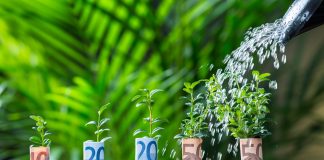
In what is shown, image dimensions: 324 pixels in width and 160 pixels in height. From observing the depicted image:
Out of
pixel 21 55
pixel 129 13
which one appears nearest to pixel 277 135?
pixel 129 13

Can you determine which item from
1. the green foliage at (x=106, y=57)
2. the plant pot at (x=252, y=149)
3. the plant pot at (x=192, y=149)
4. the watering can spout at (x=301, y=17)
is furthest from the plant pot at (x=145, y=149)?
the green foliage at (x=106, y=57)

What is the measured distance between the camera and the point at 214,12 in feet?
7.89

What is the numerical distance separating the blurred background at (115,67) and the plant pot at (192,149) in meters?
0.81

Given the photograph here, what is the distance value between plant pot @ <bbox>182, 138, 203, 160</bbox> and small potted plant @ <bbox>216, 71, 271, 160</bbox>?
0.06 m

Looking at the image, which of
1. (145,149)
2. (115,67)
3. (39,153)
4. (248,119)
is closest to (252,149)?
(248,119)

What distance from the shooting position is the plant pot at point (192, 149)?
1308 millimetres

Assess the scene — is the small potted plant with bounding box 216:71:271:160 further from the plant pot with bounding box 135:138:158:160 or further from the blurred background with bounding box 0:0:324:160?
the blurred background with bounding box 0:0:324:160

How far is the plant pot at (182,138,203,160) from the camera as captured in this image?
1.31 metres

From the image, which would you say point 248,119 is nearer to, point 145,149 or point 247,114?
point 247,114

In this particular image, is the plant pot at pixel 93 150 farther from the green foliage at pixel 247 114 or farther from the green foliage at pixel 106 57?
the green foliage at pixel 106 57

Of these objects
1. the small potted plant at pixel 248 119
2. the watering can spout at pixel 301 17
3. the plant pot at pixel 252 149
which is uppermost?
the watering can spout at pixel 301 17

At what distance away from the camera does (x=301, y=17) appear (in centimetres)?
108

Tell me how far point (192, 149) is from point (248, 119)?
0.37 ft

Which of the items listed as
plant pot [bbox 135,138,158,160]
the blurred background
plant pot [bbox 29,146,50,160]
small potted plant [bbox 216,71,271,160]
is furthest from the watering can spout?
the blurred background
